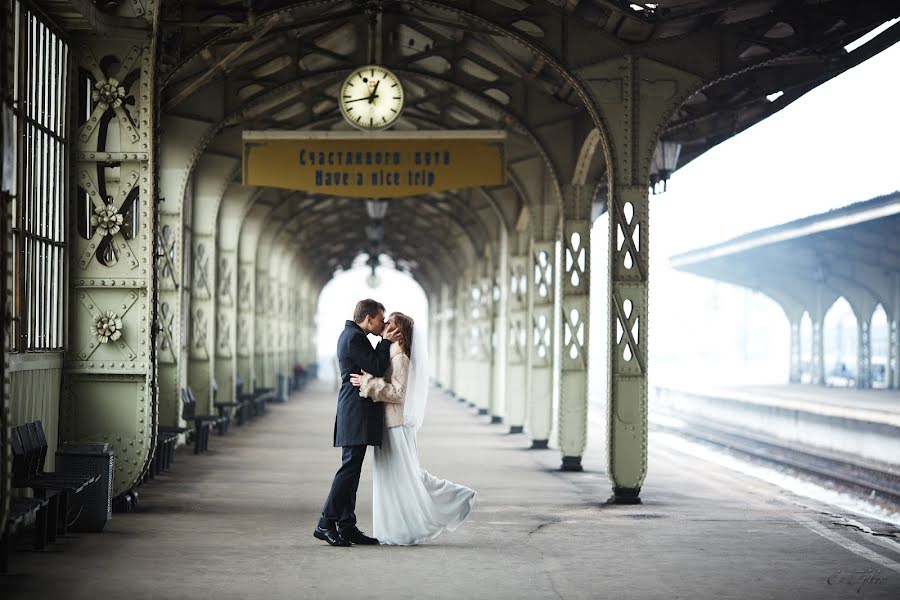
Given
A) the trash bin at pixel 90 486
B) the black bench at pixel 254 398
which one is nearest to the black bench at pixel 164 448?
the trash bin at pixel 90 486

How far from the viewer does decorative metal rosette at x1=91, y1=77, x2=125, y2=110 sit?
1170 centimetres

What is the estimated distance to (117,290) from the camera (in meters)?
12.0

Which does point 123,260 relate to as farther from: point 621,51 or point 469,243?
point 469,243

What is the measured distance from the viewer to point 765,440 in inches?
1158

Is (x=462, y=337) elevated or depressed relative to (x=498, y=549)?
elevated

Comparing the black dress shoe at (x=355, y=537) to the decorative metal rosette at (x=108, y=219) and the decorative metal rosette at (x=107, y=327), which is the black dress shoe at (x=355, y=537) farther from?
the decorative metal rosette at (x=108, y=219)

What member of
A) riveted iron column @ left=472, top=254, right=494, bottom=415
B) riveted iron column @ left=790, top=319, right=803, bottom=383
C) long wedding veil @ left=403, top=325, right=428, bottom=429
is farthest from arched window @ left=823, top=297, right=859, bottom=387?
long wedding veil @ left=403, top=325, right=428, bottom=429

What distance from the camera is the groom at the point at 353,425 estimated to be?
9.97 meters

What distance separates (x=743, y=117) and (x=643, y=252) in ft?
13.9

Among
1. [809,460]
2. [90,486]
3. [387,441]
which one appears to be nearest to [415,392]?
[387,441]

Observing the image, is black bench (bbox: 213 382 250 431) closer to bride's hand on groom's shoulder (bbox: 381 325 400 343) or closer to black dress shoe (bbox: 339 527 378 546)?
black dress shoe (bbox: 339 527 378 546)

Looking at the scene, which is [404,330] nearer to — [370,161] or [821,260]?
[370,161]

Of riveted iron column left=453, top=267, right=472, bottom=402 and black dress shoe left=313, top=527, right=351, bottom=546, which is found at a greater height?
riveted iron column left=453, top=267, right=472, bottom=402

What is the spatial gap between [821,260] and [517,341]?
16.4 metres
